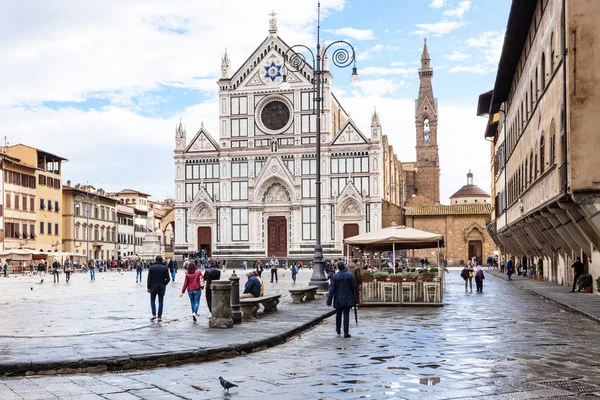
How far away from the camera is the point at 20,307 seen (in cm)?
1978

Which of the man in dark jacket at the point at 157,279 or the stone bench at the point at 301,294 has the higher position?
the man in dark jacket at the point at 157,279

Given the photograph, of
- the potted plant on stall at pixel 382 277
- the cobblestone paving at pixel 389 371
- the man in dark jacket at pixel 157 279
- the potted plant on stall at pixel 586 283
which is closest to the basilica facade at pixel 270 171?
the potted plant on stall at pixel 586 283

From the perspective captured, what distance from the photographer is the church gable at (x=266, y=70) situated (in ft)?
234

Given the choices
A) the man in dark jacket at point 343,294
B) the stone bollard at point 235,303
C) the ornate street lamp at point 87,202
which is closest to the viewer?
the man in dark jacket at point 343,294

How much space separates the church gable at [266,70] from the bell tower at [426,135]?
36.9m

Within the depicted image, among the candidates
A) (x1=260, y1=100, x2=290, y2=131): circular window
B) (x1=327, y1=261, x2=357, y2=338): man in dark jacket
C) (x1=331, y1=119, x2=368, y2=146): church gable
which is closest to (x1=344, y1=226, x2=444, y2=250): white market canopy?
(x1=327, y1=261, x2=357, y2=338): man in dark jacket

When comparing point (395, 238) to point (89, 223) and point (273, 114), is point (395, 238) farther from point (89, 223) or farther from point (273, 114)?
point (89, 223)

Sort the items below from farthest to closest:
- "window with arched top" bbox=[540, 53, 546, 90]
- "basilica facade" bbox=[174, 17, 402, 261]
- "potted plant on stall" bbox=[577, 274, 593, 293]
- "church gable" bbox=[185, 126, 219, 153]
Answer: "church gable" bbox=[185, 126, 219, 153]
"basilica facade" bbox=[174, 17, 402, 261]
"potted plant on stall" bbox=[577, 274, 593, 293]
"window with arched top" bbox=[540, 53, 546, 90]

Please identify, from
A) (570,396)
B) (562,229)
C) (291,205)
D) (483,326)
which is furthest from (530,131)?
(291,205)

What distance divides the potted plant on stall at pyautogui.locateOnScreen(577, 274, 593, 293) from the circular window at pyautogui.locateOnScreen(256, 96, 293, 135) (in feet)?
159

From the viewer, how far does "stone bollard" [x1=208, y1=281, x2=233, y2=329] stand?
13703 mm

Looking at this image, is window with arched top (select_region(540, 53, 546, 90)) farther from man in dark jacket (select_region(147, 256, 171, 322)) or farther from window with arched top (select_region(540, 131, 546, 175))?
man in dark jacket (select_region(147, 256, 171, 322))

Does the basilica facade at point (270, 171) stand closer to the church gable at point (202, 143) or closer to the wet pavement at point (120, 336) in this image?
the church gable at point (202, 143)

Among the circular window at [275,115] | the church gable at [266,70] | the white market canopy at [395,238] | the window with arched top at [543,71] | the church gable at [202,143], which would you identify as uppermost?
the church gable at [266,70]
